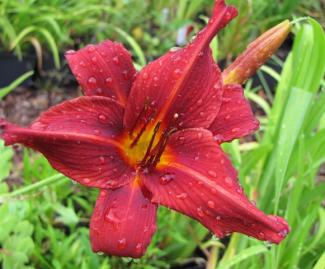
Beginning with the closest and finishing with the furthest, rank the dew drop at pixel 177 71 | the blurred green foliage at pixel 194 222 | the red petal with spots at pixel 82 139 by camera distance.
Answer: the red petal with spots at pixel 82 139
the dew drop at pixel 177 71
the blurred green foliage at pixel 194 222

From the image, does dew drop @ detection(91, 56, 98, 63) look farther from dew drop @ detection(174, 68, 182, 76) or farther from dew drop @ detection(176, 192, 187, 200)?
dew drop @ detection(176, 192, 187, 200)

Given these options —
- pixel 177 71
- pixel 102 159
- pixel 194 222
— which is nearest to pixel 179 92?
pixel 177 71

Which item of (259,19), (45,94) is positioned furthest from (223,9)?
(259,19)

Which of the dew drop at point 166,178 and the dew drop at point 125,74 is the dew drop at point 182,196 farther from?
the dew drop at point 125,74

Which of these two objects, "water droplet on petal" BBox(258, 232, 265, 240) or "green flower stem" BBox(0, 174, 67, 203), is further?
"green flower stem" BBox(0, 174, 67, 203)

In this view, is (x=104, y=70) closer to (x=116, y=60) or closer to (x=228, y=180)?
(x=116, y=60)

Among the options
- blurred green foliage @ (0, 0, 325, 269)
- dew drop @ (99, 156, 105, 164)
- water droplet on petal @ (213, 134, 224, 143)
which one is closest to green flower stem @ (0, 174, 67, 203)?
blurred green foliage @ (0, 0, 325, 269)

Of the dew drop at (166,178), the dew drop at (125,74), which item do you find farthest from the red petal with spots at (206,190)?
the dew drop at (125,74)
